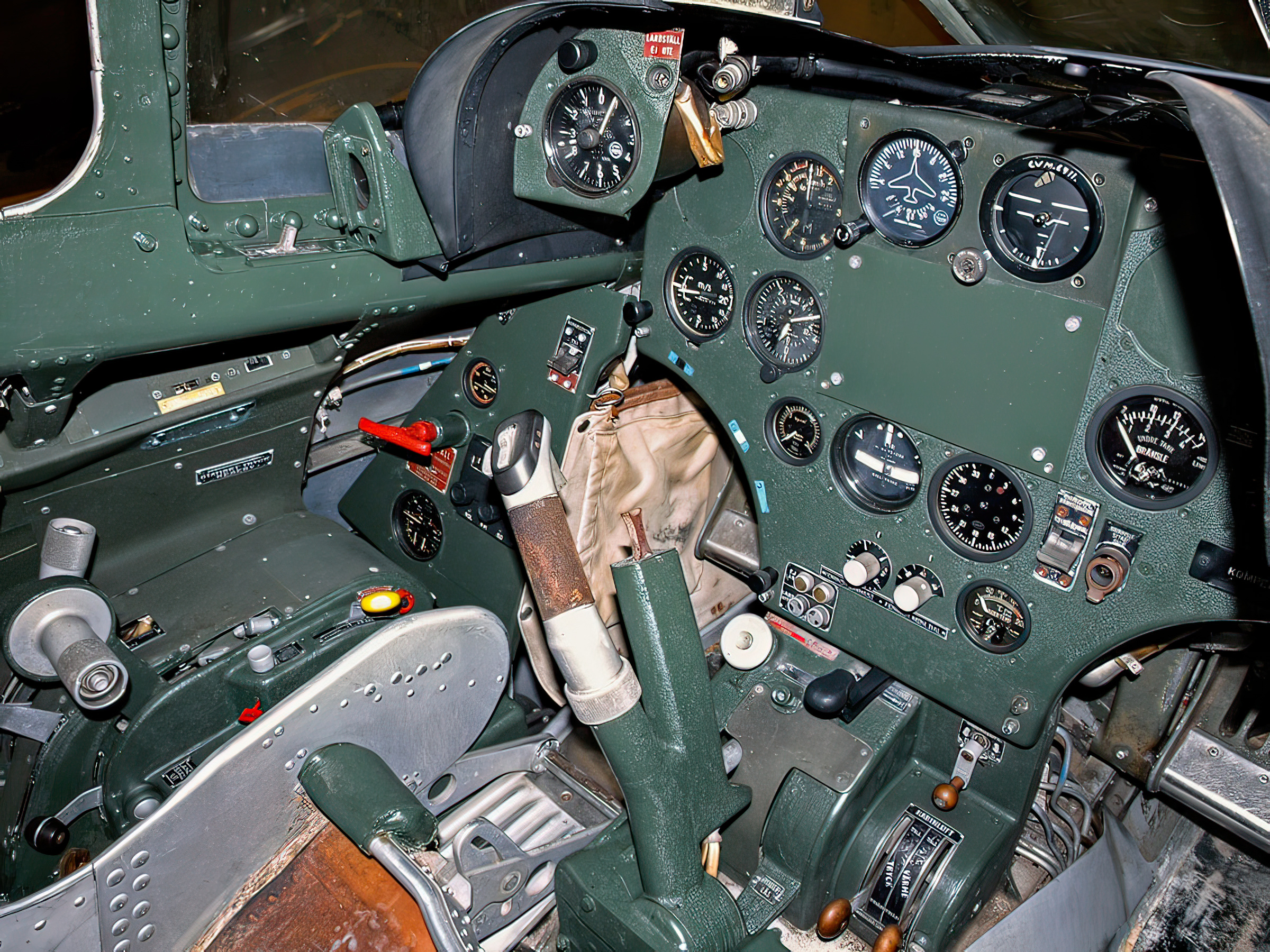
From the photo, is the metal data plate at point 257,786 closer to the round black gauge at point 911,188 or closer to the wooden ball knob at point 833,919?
the wooden ball knob at point 833,919

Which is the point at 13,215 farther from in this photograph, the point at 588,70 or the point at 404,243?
the point at 588,70

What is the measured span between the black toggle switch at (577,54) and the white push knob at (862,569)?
1585 mm

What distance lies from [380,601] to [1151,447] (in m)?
2.07

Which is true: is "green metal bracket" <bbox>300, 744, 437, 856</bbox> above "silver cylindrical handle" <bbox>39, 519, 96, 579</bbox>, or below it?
below

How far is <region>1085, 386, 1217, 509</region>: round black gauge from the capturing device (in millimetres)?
2195

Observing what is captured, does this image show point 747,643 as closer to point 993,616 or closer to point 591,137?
point 993,616

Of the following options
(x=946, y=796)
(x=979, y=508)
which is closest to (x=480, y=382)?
(x=979, y=508)

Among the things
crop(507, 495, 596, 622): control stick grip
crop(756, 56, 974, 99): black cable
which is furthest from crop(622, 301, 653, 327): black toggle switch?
crop(507, 495, 596, 622): control stick grip

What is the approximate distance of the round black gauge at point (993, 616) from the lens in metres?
2.61

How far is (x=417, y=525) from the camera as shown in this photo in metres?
3.71

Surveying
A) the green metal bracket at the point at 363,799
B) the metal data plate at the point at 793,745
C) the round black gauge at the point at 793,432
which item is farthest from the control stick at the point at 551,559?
the round black gauge at the point at 793,432

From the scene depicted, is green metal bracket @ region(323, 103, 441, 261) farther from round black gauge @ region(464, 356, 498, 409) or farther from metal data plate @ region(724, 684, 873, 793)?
metal data plate @ region(724, 684, 873, 793)

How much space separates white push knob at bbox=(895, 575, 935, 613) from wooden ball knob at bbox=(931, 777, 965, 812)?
22.2 inches

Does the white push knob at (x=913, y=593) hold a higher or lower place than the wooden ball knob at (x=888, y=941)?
higher
